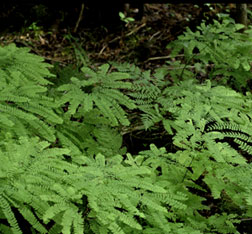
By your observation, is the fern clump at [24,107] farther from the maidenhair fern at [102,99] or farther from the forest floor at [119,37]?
the forest floor at [119,37]

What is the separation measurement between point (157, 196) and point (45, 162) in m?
0.80

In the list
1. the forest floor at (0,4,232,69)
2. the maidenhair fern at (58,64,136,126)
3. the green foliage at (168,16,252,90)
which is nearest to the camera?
the maidenhair fern at (58,64,136,126)

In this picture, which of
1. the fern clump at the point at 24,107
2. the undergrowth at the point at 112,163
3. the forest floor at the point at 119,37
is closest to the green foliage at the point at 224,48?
the undergrowth at the point at 112,163

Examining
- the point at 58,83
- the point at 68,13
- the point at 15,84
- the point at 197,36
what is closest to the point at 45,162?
the point at 15,84

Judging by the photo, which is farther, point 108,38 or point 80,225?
point 108,38

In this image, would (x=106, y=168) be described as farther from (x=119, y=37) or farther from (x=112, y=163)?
(x=119, y=37)

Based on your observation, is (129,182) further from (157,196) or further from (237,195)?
(237,195)

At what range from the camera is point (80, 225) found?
1.88 metres

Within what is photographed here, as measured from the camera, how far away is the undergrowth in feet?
6.46

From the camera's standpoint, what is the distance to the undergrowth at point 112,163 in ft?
6.46

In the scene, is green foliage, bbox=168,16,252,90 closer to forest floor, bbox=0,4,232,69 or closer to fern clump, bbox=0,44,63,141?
fern clump, bbox=0,44,63,141

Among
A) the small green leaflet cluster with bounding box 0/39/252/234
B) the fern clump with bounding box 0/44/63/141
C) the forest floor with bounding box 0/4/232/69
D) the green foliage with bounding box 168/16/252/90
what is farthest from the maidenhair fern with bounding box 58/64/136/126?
the forest floor with bounding box 0/4/232/69

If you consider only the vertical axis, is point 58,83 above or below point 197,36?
below

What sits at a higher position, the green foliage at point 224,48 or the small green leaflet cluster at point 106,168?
the green foliage at point 224,48
